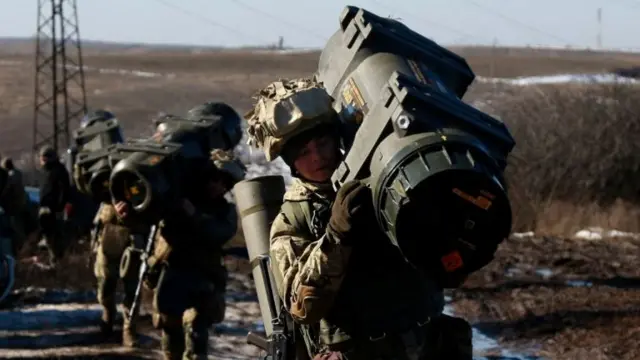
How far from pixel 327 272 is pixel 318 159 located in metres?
0.41

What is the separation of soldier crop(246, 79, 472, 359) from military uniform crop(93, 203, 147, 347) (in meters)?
5.33

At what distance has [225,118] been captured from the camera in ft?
27.0

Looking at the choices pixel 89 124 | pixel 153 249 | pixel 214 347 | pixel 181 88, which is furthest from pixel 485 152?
pixel 181 88

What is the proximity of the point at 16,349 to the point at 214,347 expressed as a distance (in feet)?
5.12

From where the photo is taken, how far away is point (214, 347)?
9.30 m

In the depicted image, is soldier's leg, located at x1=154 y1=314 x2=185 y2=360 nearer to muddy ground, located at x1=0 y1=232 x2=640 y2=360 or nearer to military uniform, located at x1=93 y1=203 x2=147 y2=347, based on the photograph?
muddy ground, located at x1=0 y1=232 x2=640 y2=360

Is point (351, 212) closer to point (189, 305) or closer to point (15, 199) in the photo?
point (189, 305)

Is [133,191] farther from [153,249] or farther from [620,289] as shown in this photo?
[620,289]

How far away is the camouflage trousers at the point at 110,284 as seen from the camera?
9.30m

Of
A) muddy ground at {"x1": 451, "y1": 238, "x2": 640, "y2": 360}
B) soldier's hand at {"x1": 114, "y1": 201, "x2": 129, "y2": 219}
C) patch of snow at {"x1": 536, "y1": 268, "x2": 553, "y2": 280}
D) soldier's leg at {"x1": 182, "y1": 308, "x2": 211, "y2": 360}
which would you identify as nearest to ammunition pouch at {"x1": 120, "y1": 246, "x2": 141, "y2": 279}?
soldier's hand at {"x1": 114, "y1": 201, "x2": 129, "y2": 219}

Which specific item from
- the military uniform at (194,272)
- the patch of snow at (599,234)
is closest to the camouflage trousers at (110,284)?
the military uniform at (194,272)

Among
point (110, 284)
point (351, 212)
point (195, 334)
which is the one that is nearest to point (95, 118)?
point (110, 284)

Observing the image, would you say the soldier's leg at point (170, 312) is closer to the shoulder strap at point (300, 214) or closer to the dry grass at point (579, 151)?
the shoulder strap at point (300, 214)

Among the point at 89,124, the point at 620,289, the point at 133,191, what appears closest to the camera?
the point at 133,191
